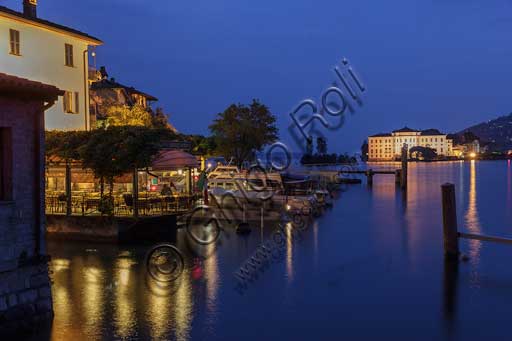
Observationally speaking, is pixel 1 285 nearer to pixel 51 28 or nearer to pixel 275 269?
pixel 275 269

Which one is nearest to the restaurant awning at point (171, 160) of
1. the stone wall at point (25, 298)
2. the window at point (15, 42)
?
→ the stone wall at point (25, 298)

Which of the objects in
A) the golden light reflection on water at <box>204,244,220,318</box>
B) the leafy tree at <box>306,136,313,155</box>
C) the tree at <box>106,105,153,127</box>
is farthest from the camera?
the tree at <box>106,105,153,127</box>

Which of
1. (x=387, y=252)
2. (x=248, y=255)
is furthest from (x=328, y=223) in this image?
(x=248, y=255)

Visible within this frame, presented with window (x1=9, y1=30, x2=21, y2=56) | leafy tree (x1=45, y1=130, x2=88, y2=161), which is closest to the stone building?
leafy tree (x1=45, y1=130, x2=88, y2=161)

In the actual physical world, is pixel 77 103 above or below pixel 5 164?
above

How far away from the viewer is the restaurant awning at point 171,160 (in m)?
22.4

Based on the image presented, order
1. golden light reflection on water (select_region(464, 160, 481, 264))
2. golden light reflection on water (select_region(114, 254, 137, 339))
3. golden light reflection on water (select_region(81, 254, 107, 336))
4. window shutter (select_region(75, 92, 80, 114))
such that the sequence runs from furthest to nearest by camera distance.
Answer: window shutter (select_region(75, 92, 80, 114)) < golden light reflection on water (select_region(464, 160, 481, 264)) < golden light reflection on water (select_region(81, 254, 107, 336)) < golden light reflection on water (select_region(114, 254, 137, 339))

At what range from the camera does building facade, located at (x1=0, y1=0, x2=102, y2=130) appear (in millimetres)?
28047

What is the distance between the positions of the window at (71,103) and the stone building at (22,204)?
22285 mm

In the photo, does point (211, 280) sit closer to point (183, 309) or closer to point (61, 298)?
point (183, 309)

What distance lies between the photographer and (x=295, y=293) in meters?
15.4

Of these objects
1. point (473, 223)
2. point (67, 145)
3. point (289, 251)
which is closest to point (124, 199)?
point (67, 145)

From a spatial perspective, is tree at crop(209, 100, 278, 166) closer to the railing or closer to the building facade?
the building facade

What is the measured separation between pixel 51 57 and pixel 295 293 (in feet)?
75.8
